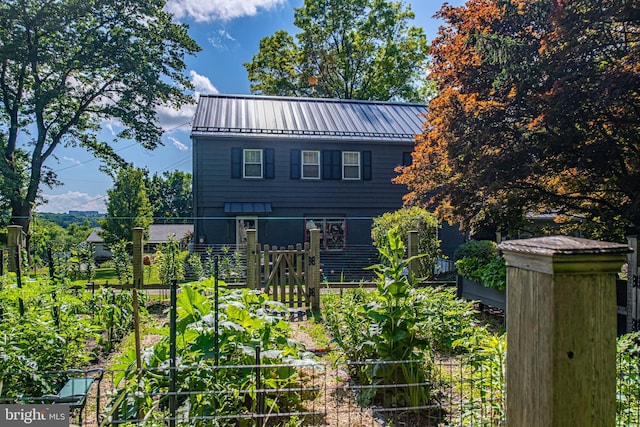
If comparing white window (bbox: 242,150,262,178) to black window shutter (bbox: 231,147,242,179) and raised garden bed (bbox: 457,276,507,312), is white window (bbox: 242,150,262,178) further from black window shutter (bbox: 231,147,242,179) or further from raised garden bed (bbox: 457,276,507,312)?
raised garden bed (bbox: 457,276,507,312)

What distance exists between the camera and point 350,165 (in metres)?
16.9

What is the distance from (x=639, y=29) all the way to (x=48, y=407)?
770 cm

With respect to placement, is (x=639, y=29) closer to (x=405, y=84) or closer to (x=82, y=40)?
(x=82, y=40)

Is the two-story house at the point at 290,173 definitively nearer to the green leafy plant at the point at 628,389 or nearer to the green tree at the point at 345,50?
the green tree at the point at 345,50

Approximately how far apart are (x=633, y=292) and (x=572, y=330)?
5.30 meters

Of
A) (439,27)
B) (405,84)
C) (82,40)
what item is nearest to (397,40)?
(405,84)

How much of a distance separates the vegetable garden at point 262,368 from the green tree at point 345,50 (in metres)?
24.2

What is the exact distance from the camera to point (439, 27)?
740 centimetres

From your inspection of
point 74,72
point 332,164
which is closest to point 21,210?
point 74,72

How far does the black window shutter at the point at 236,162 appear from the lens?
621 inches

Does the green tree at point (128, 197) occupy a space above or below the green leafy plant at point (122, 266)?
above

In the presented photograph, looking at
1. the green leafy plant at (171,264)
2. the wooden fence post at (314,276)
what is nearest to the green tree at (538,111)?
the wooden fence post at (314,276)

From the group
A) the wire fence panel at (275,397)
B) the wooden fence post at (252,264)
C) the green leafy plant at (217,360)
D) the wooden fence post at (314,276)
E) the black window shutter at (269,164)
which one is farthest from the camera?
the black window shutter at (269,164)

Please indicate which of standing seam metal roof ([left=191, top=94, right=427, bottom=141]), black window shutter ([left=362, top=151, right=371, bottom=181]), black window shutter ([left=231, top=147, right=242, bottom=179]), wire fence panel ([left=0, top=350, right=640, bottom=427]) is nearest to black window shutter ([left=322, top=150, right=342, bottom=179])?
standing seam metal roof ([left=191, top=94, right=427, bottom=141])
